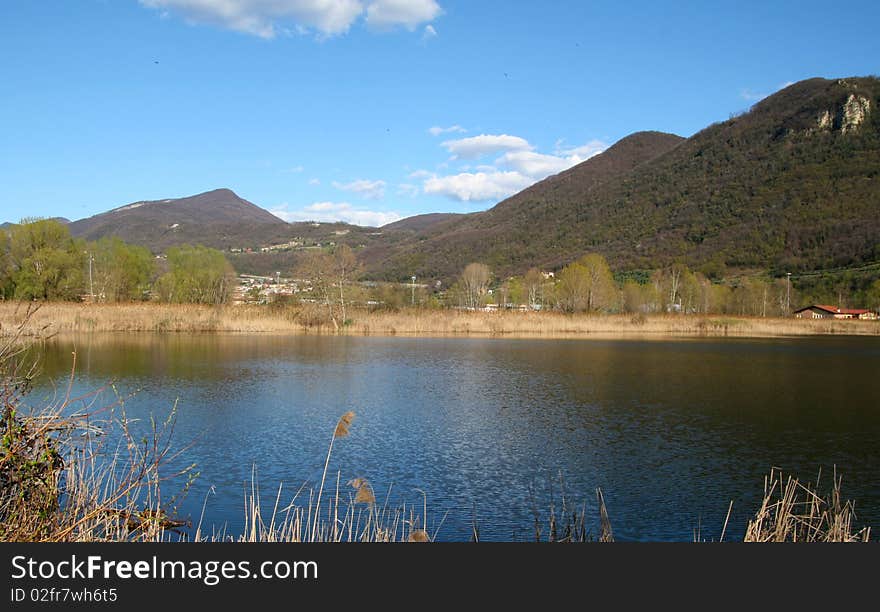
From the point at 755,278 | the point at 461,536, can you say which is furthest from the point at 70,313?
the point at 755,278

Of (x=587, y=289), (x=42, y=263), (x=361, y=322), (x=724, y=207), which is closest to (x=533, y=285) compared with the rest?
(x=587, y=289)

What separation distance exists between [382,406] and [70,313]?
88.1 feet

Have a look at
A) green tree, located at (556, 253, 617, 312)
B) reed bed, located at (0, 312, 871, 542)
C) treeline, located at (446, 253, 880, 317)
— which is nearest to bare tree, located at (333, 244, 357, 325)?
green tree, located at (556, 253, 617, 312)

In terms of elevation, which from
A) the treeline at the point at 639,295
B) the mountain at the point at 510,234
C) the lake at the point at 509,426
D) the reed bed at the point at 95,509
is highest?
the mountain at the point at 510,234

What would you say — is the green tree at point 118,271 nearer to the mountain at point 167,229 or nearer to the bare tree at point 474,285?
the bare tree at point 474,285

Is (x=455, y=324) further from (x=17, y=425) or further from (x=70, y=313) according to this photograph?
(x=17, y=425)

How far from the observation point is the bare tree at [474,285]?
7444 centimetres

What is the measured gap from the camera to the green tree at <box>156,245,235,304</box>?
52.3 metres

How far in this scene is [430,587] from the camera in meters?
Result: 5.03

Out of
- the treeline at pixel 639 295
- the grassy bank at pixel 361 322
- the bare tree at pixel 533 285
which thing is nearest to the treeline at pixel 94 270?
the grassy bank at pixel 361 322

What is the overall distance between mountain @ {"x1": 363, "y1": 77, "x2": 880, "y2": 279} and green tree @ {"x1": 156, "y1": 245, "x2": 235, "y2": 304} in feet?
231

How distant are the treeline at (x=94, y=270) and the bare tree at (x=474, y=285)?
26.5 meters

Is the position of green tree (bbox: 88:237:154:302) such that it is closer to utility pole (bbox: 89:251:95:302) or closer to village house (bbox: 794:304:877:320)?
utility pole (bbox: 89:251:95:302)

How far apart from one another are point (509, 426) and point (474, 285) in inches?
2406
